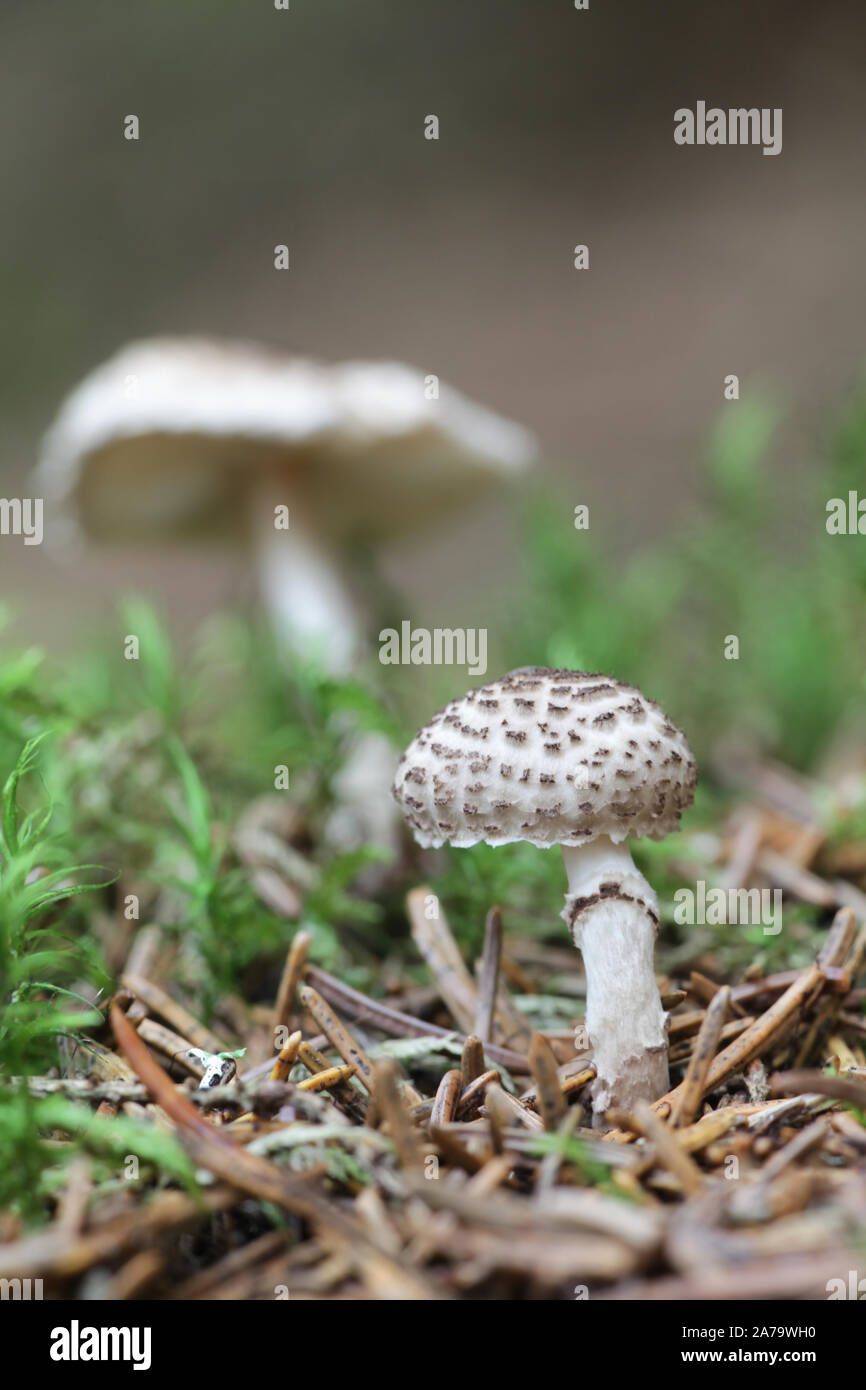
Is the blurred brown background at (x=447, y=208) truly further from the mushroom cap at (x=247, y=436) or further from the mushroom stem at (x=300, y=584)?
the mushroom stem at (x=300, y=584)

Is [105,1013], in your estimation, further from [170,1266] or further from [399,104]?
[399,104]

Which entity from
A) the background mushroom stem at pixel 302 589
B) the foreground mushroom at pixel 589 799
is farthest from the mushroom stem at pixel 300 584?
the foreground mushroom at pixel 589 799

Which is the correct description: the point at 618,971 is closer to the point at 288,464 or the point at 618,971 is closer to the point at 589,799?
the point at 589,799

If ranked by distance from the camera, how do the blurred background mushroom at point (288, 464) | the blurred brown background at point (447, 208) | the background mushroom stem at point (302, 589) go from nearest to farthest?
the blurred background mushroom at point (288, 464)
the background mushroom stem at point (302, 589)
the blurred brown background at point (447, 208)

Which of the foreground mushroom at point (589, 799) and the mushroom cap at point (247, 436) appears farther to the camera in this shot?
the mushroom cap at point (247, 436)

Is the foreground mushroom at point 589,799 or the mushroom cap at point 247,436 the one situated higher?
the mushroom cap at point 247,436

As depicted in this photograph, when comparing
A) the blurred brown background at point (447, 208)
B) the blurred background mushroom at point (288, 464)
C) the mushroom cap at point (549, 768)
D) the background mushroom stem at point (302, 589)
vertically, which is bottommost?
the mushroom cap at point (549, 768)
